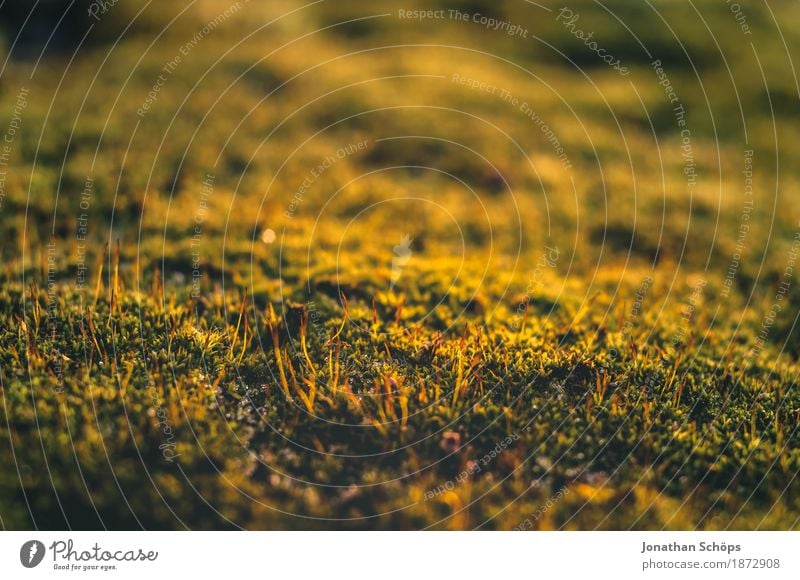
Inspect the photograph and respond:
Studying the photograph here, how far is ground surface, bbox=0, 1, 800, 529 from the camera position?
280cm

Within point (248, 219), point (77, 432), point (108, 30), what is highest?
point (108, 30)

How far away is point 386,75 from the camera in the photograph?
5.71 meters

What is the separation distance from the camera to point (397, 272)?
385cm

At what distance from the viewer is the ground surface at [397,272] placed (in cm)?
280

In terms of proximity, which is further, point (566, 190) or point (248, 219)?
point (566, 190)

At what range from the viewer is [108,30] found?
18.4ft

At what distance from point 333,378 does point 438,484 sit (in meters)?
0.69

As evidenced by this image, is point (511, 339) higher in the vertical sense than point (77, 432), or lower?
higher
